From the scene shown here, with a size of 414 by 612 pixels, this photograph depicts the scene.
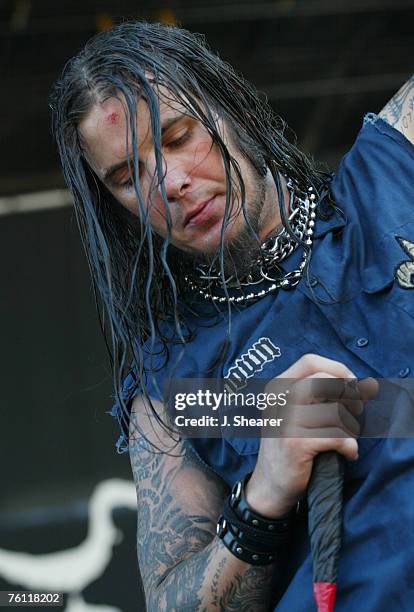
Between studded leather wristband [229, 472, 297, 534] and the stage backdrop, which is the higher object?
studded leather wristband [229, 472, 297, 534]

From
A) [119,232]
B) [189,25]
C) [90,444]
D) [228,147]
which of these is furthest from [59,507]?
[228,147]

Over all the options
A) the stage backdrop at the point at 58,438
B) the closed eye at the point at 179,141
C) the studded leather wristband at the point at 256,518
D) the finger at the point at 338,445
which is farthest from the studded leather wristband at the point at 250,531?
the stage backdrop at the point at 58,438

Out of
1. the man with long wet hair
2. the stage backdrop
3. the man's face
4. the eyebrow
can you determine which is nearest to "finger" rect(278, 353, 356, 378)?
the man with long wet hair

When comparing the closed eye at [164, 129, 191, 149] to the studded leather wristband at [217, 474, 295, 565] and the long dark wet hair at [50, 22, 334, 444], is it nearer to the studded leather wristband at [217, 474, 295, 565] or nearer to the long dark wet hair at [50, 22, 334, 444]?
the long dark wet hair at [50, 22, 334, 444]

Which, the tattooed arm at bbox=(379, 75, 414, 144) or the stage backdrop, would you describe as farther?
the stage backdrop

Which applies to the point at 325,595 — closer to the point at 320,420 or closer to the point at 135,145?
the point at 320,420

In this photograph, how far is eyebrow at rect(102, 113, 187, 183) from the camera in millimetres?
1576

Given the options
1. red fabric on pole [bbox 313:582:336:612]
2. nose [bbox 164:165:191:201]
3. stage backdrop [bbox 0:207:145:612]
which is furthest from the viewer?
stage backdrop [bbox 0:207:145:612]

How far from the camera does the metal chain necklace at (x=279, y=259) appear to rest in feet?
5.15

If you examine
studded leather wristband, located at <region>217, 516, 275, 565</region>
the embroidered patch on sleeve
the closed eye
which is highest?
the closed eye

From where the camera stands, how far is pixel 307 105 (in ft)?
14.3

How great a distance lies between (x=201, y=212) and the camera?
5.16 feet

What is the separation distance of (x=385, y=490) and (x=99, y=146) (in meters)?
0.74

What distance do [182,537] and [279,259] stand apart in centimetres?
46
